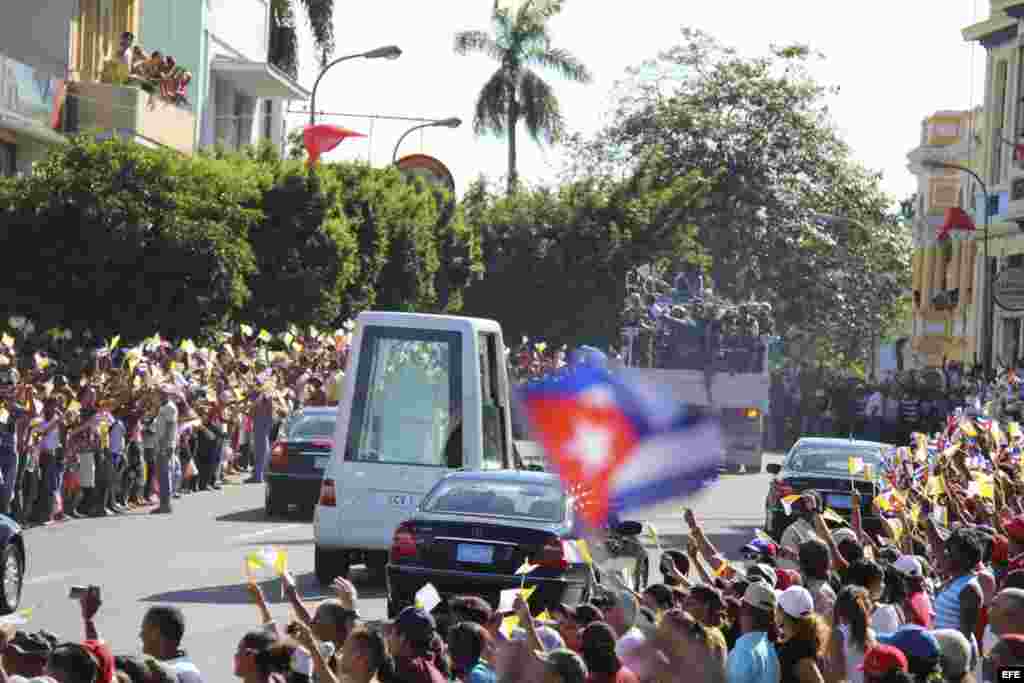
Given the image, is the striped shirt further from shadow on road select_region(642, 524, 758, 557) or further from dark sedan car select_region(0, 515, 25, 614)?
shadow on road select_region(642, 524, 758, 557)

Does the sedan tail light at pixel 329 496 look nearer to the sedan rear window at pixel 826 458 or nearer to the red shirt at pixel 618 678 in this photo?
the sedan rear window at pixel 826 458

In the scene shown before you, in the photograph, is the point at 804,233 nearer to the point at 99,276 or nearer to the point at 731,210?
the point at 731,210

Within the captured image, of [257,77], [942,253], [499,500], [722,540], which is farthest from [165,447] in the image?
[942,253]

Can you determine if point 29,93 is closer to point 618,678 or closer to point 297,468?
point 297,468

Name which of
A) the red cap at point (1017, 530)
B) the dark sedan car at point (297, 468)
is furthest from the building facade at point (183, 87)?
the red cap at point (1017, 530)

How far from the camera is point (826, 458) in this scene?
25531mm

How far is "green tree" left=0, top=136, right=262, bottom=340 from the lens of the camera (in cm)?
3634

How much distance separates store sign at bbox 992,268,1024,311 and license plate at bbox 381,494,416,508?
83.5 feet

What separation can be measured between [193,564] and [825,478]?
23.6ft

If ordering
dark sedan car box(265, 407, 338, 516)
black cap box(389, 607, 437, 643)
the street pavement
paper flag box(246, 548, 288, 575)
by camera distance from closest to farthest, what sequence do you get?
1. black cap box(389, 607, 437, 643)
2. paper flag box(246, 548, 288, 575)
3. the street pavement
4. dark sedan car box(265, 407, 338, 516)

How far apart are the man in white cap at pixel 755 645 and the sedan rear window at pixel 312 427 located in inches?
729

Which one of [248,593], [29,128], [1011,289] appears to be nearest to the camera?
[248,593]

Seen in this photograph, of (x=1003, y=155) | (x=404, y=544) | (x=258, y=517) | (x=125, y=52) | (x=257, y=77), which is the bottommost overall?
(x=258, y=517)

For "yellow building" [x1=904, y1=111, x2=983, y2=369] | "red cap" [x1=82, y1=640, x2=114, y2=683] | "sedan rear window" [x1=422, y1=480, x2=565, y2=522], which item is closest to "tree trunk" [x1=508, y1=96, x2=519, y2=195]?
"yellow building" [x1=904, y1=111, x2=983, y2=369]
